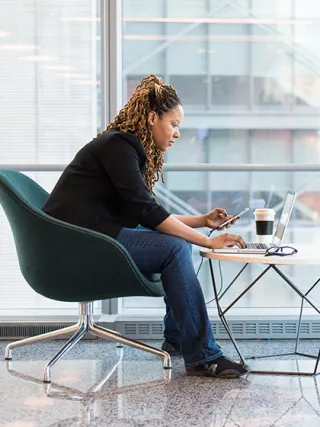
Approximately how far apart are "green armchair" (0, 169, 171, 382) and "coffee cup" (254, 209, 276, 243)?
20.9 inches

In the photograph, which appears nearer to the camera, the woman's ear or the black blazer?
the black blazer

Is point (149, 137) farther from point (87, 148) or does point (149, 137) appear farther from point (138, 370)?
point (138, 370)

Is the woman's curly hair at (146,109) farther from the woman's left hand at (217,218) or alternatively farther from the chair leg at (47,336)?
the chair leg at (47,336)

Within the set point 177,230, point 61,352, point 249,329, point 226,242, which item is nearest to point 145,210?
point 177,230

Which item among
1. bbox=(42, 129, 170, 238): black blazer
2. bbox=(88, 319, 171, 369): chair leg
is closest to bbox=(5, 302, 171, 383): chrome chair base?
bbox=(88, 319, 171, 369): chair leg

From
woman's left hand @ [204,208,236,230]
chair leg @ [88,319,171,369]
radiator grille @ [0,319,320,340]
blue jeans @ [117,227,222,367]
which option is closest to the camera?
blue jeans @ [117,227,222,367]

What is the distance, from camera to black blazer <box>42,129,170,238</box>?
315cm

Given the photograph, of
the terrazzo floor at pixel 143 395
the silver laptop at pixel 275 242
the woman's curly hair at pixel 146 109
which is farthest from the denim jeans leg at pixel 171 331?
the woman's curly hair at pixel 146 109

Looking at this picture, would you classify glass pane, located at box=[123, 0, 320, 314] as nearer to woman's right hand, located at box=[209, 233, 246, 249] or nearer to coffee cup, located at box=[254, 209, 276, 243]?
coffee cup, located at box=[254, 209, 276, 243]

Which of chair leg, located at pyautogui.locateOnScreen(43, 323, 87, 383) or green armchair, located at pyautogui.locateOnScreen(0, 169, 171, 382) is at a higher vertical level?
green armchair, located at pyautogui.locateOnScreen(0, 169, 171, 382)

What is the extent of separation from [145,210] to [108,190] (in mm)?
204

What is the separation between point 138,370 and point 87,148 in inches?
38.3

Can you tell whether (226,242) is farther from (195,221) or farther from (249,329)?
(249,329)

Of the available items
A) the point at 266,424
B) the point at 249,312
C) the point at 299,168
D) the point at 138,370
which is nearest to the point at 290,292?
the point at 249,312
